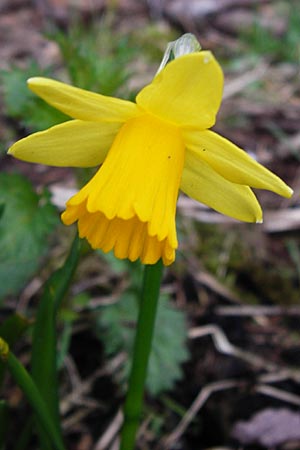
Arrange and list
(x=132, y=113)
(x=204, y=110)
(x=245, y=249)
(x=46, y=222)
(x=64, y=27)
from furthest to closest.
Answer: (x=64, y=27) < (x=245, y=249) < (x=46, y=222) < (x=132, y=113) < (x=204, y=110)

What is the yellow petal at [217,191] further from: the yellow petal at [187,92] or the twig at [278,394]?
the twig at [278,394]

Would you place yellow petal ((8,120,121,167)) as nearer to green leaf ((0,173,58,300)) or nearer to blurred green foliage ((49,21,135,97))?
green leaf ((0,173,58,300))

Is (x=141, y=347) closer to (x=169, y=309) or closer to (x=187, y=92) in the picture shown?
(x=187, y=92)

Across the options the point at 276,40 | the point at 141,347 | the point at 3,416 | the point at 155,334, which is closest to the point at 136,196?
the point at 141,347

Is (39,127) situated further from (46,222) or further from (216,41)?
(216,41)

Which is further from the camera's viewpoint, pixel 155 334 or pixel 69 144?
pixel 155 334

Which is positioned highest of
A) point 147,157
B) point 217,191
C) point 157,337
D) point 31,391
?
point 147,157

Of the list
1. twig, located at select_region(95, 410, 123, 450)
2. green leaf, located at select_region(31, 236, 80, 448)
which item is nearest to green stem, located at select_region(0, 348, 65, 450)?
green leaf, located at select_region(31, 236, 80, 448)

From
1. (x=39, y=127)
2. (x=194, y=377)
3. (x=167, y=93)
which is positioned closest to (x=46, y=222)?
(x=39, y=127)
